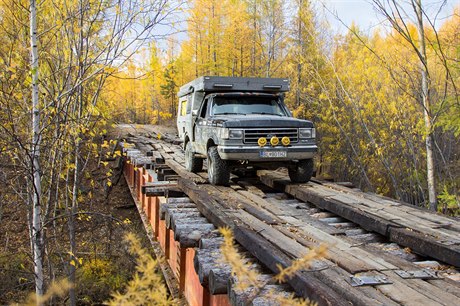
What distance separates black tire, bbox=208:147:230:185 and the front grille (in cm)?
68

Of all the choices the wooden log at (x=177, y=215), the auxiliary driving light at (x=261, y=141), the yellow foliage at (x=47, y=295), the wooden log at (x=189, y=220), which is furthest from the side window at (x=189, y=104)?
the yellow foliage at (x=47, y=295)

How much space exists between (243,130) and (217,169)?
3.06ft

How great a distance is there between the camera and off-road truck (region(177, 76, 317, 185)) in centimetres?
736

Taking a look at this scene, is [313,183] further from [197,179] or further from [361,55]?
[361,55]

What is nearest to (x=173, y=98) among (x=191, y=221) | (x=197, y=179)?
(x=197, y=179)

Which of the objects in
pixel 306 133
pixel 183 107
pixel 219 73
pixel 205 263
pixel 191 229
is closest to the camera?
pixel 205 263

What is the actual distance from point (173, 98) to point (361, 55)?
32010 millimetres

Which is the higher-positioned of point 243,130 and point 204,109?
point 204,109

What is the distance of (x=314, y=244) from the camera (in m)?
4.00

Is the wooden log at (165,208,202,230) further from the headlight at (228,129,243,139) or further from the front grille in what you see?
the front grille

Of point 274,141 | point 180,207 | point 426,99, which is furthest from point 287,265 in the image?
point 426,99

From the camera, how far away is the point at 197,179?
7.99m

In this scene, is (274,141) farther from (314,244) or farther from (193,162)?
(314,244)

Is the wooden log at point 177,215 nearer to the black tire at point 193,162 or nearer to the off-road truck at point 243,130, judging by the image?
the off-road truck at point 243,130
